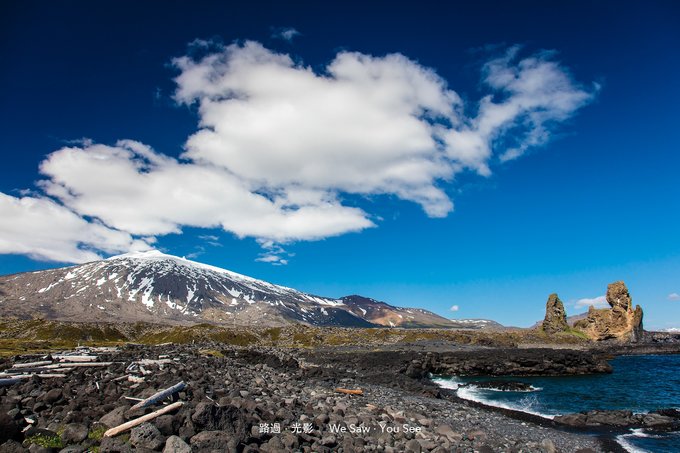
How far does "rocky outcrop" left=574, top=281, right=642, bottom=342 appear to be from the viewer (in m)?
153

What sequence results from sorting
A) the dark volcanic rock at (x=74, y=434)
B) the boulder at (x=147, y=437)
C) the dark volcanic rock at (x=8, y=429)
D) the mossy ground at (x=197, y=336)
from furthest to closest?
the mossy ground at (x=197, y=336) < the dark volcanic rock at (x=74, y=434) < the boulder at (x=147, y=437) < the dark volcanic rock at (x=8, y=429)

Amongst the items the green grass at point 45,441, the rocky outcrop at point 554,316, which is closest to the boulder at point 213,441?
the green grass at point 45,441

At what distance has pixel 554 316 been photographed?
170750 mm

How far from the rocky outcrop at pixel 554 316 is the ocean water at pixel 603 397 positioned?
370 feet

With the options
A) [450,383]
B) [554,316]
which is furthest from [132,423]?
[554,316]

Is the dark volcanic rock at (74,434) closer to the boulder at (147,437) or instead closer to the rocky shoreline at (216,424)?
the rocky shoreline at (216,424)

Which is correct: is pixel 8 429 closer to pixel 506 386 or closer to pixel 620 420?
pixel 620 420

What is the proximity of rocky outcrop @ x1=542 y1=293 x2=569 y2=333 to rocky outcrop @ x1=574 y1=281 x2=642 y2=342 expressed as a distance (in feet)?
29.9

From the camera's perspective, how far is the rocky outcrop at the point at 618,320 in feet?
501

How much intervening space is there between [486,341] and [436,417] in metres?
112

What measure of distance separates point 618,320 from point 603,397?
137 m

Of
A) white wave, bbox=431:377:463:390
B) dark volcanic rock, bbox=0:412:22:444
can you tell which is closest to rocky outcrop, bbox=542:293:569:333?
white wave, bbox=431:377:463:390

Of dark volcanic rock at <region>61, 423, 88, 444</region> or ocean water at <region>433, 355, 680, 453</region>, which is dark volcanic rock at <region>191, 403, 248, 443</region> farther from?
ocean water at <region>433, 355, 680, 453</region>

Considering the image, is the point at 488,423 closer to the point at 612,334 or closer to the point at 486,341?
the point at 486,341
